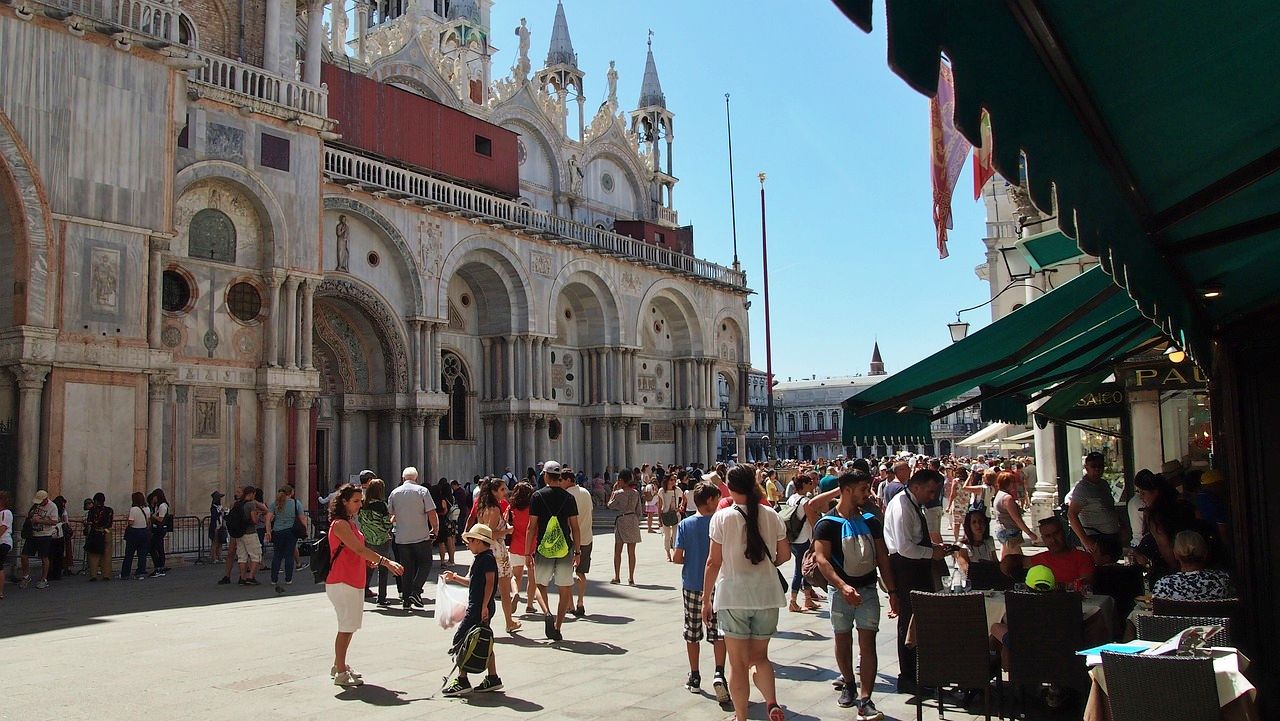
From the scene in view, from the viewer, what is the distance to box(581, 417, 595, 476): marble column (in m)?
34.0

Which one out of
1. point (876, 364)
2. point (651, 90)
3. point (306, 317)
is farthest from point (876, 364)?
point (306, 317)

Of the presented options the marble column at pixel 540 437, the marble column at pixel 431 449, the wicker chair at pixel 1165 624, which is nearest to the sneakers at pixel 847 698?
the wicker chair at pixel 1165 624

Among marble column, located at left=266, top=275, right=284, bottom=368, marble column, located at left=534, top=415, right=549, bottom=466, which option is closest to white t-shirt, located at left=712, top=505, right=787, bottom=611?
marble column, located at left=266, top=275, right=284, bottom=368

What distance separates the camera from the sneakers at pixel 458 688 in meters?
7.37

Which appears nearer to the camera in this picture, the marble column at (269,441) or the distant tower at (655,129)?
the marble column at (269,441)

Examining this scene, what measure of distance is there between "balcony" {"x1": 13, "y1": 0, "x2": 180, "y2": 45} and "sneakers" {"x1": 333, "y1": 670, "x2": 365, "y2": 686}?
45.8ft

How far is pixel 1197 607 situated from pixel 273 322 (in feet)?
62.2

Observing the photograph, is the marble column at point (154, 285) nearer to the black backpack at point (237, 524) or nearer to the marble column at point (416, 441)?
the black backpack at point (237, 524)

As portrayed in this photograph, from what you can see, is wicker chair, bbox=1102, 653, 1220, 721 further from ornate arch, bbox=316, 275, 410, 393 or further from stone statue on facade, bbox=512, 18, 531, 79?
stone statue on facade, bbox=512, 18, 531, 79

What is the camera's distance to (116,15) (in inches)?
697

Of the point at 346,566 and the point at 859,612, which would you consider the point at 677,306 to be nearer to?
the point at 346,566

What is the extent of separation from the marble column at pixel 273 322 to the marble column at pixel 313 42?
5441 millimetres

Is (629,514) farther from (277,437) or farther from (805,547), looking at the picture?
(277,437)

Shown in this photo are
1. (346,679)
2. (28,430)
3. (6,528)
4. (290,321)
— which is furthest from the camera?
(290,321)
